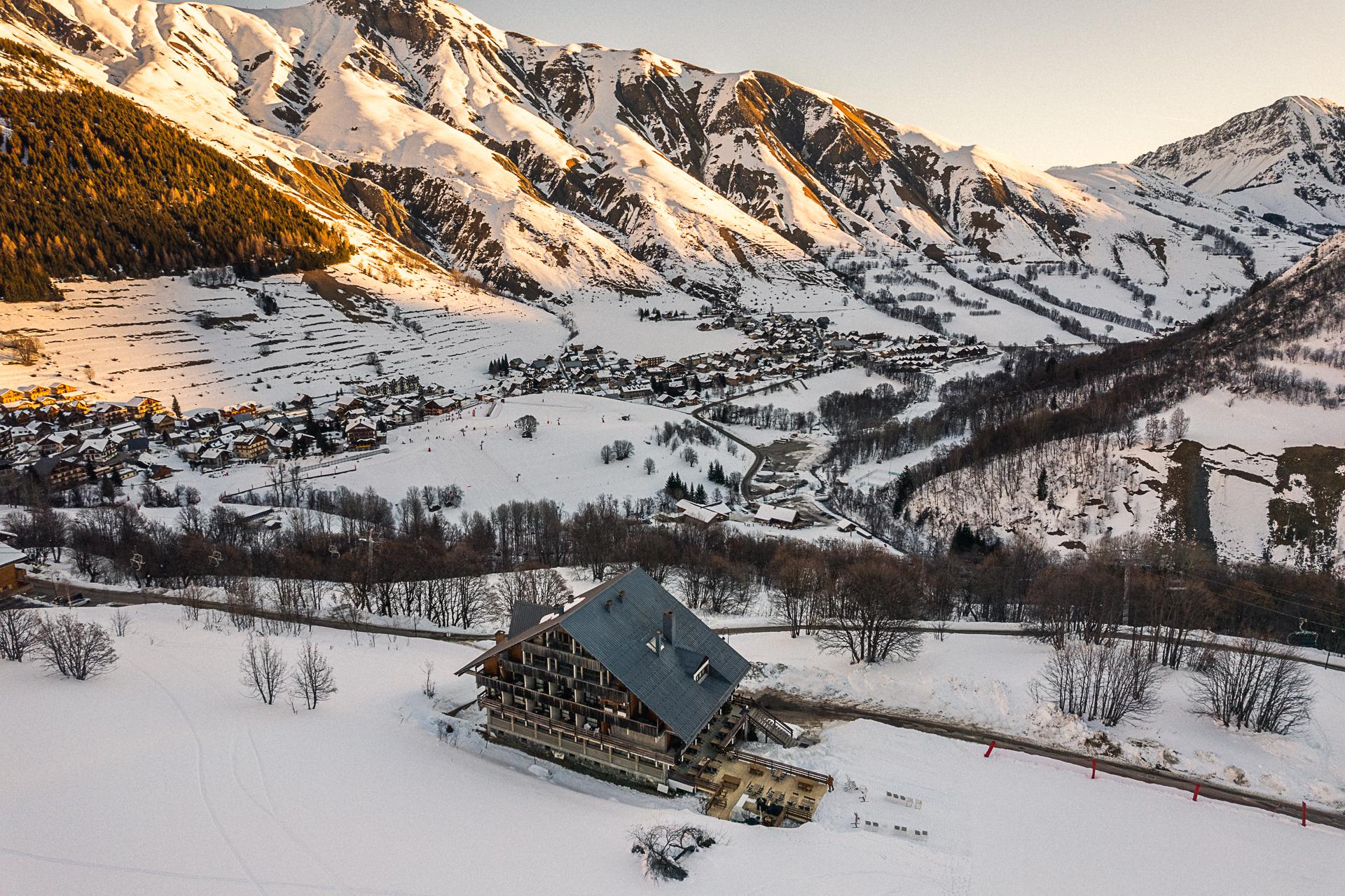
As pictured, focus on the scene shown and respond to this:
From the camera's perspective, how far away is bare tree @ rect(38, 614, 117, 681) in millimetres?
33219

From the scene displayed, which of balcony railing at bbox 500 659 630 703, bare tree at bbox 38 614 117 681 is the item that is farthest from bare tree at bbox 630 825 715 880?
bare tree at bbox 38 614 117 681

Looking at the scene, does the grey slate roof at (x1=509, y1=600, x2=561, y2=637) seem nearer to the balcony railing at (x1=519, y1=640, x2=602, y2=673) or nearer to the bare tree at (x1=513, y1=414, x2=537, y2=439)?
the balcony railing at (x1=519, y1=640, x2=602, y2=673)

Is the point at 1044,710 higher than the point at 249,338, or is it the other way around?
the point at 249,338

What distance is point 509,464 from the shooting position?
101m

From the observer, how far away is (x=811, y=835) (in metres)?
25.6

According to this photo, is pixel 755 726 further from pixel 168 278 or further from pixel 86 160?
pixel 86 160

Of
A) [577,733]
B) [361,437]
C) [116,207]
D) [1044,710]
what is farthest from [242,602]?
[116,207]

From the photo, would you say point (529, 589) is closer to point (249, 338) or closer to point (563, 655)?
point (563, 655)

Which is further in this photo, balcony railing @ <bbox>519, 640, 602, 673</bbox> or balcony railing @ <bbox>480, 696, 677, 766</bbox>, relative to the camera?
balcony railing @ <bbox>519, 640, 602, 673</bbox>

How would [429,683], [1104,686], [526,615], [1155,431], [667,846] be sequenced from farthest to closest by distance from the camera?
[1155,431] < [429,683] < [1104,686] < [526,615] < [667,846]

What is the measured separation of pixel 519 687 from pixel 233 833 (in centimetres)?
1203

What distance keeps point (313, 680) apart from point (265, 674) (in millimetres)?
2803

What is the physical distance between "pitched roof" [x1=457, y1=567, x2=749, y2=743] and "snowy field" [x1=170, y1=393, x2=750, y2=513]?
5477cm

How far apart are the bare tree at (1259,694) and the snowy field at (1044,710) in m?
0.57
